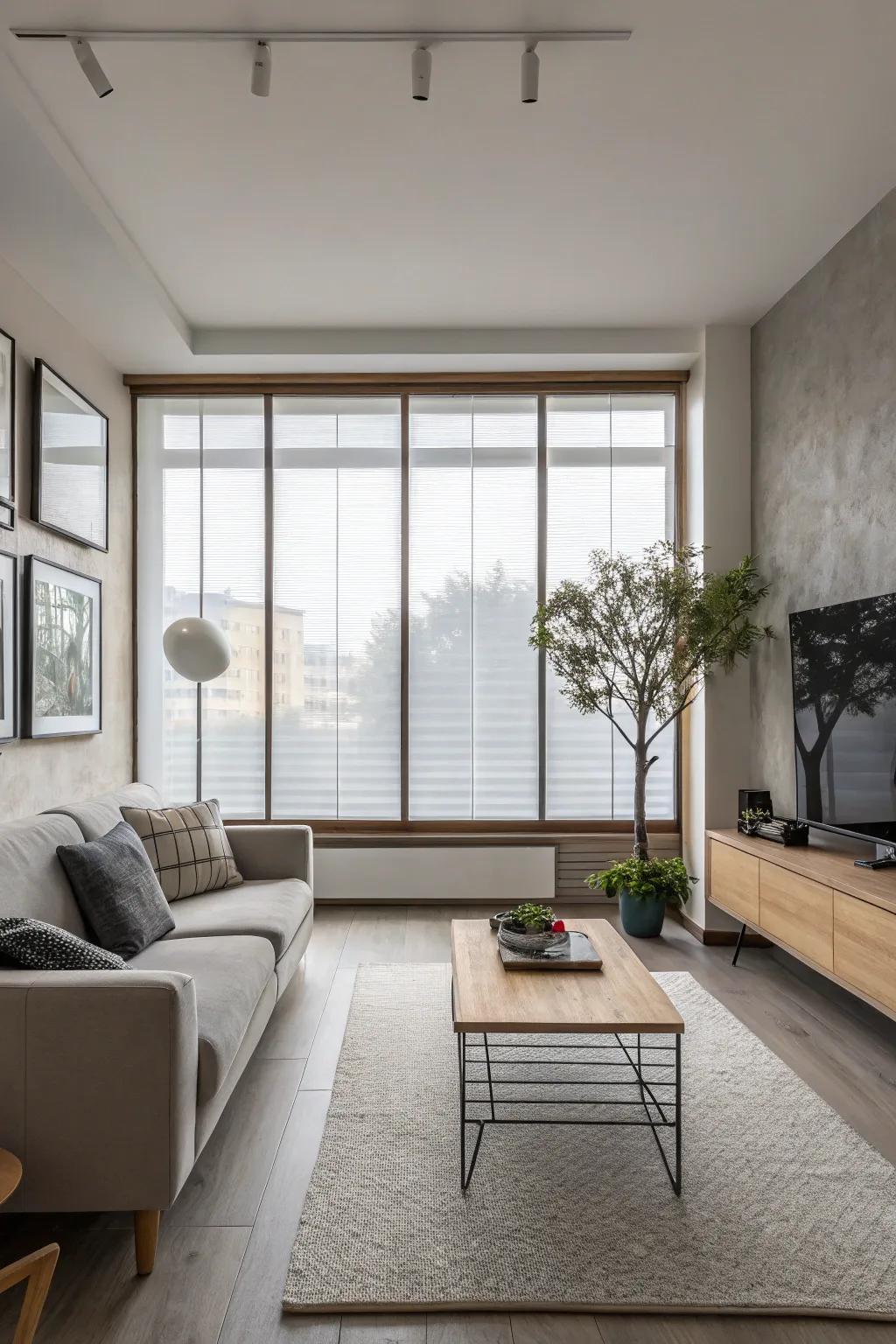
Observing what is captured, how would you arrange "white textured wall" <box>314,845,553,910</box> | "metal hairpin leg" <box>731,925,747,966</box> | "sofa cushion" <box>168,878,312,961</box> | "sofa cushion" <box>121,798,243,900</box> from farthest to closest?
"white textured wall" <box>314,845,553,910</box> < "metal hairpin leg" <box>731,925,747,966</box> < "sofa cushion" <box>121,798,243,900</box> < "sofa cushion" <box>168,878,312,961</box>

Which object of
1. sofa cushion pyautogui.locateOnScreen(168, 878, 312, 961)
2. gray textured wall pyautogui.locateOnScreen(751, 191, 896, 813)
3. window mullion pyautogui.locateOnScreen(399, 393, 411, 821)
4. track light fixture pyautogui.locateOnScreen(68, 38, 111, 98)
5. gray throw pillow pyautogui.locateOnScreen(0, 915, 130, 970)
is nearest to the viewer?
gray throw pillow pyautogui.locateOnScreen(0, 915, 130, 970)

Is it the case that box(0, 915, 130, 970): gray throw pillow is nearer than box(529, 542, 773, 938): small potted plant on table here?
Yes

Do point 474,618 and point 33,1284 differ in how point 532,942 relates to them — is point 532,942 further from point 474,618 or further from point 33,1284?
point 474,618

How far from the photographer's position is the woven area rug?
174 centimetres

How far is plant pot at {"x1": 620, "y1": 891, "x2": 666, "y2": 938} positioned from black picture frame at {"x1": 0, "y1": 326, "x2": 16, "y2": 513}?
3293 millimetres

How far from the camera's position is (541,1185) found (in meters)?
2.10

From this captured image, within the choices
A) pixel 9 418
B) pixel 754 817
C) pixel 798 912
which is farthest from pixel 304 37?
pixel 754 817

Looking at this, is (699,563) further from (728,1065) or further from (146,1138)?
(146,1138)

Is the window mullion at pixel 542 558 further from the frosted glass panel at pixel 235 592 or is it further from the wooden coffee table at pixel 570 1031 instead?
the wooden coffee table at pixel 570 1031

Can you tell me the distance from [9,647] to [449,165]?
2.42 meters

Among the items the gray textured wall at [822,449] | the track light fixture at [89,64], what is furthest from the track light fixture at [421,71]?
the gray textured wall at [822,449]

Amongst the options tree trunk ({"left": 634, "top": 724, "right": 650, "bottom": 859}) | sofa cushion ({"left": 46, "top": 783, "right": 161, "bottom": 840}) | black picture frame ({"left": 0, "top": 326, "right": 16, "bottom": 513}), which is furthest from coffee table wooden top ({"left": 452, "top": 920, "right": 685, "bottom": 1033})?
black picture frame ({"left": 0, "top": 326, "right": 16, "bottom": 513})

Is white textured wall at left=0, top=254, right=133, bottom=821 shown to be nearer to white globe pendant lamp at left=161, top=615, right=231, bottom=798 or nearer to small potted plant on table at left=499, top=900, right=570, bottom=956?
white globe pendant lamp at left=161, top=615, right=231, bottom=798

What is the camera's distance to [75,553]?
4098mm
